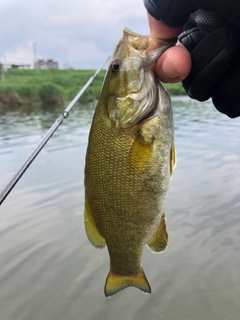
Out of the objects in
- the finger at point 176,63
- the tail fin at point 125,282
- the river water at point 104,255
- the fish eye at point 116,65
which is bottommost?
the river water at point 104,255

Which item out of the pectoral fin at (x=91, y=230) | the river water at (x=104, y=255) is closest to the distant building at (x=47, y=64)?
the river water at (x=104, y=255)

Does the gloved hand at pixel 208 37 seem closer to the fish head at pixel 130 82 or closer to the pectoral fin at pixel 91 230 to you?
the fish head at pixel 130 82

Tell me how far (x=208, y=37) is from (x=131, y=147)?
2.24 ft

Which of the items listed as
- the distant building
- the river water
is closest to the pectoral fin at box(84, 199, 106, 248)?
the river water

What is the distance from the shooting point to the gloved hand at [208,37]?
161 centimetres

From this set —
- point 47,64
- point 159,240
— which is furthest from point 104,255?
point 47,64

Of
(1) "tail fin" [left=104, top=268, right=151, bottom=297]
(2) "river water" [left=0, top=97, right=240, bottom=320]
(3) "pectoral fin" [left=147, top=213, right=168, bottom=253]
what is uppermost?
(3) "pectoral fin" [left=147, top=213, right=168, bottom=253]

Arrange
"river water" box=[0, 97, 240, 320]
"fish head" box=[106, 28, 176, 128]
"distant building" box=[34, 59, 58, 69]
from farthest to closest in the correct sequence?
"distant building" box=[34, 59, 58, 69]
"river water" box=[0, 97, 240, 320]
"fish head" box=[106, 28, 176, 128]

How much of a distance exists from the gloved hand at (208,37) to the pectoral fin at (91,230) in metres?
0.99

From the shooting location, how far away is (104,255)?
609 centimetres

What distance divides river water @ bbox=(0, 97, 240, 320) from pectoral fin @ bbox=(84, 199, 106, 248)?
2.77 m

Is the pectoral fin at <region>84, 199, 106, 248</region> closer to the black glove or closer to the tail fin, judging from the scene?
the tail fin

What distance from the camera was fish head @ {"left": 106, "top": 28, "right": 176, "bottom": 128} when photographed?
1.96 metres

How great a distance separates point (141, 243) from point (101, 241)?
258mm
